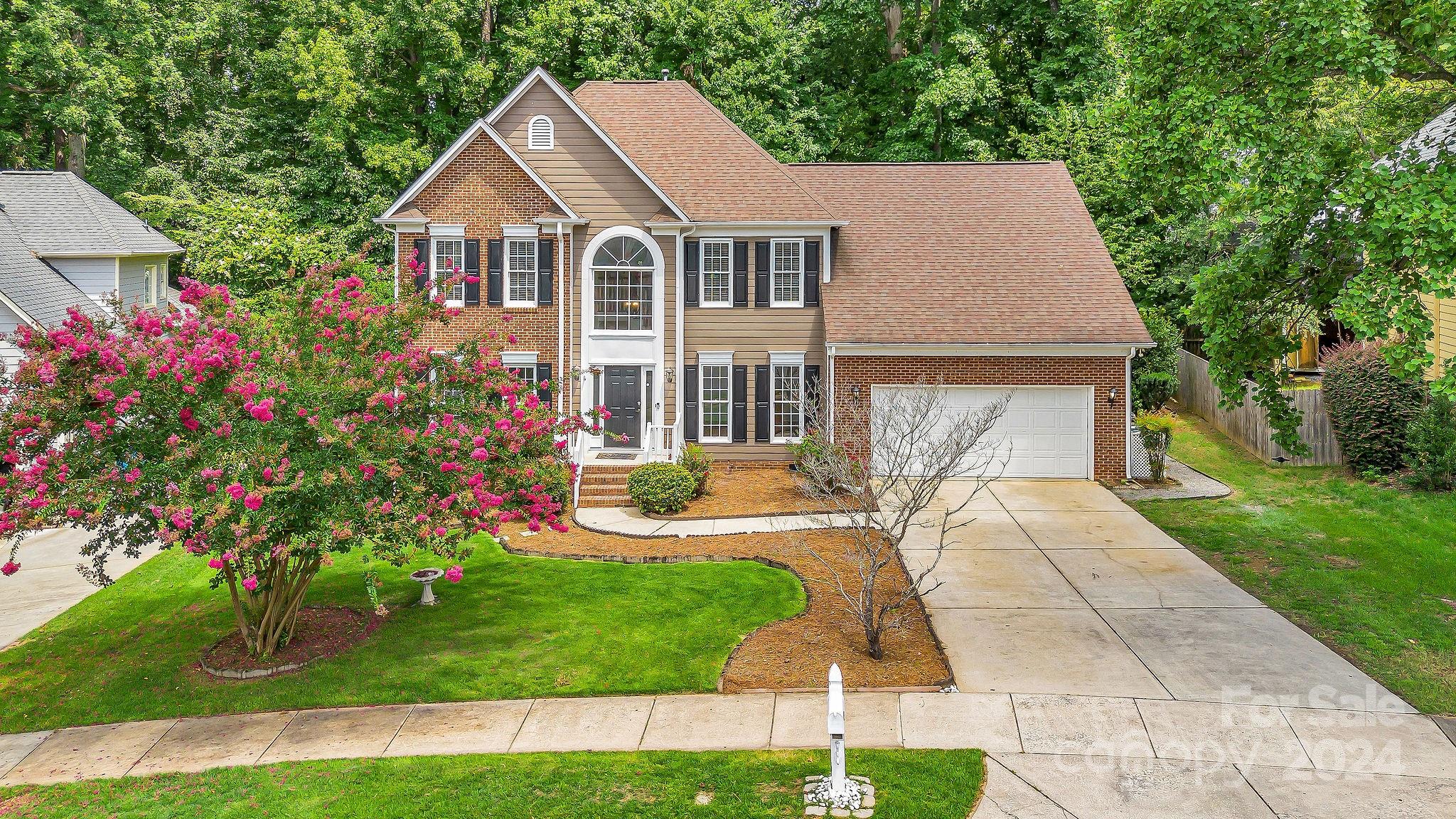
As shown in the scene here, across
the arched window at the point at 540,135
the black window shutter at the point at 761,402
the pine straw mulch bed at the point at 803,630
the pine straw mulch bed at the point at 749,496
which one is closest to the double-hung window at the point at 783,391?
the black window shutter at the point at 761,402

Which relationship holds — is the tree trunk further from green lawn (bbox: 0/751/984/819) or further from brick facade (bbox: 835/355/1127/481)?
brick facade (bbox: 835/355/1127/481)

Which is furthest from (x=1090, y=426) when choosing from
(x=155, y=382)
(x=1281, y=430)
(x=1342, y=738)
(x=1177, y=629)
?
(x=155, y=382)

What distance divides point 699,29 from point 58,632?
25.5 m

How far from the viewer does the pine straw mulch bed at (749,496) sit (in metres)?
20.2

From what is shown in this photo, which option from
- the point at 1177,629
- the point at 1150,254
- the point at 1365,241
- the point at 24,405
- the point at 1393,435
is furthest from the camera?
the point at 1150,254

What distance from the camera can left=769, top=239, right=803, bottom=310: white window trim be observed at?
24.4 m

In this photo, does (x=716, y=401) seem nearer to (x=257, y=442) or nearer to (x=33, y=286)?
(x=257, y=442)

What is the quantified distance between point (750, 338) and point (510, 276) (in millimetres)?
5748

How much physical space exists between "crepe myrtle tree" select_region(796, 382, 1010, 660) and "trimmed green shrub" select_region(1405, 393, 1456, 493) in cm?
778

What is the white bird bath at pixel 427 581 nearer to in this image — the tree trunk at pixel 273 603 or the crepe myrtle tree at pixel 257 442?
the tree trunk at pixel 273 603

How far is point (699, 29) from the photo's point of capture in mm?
33188

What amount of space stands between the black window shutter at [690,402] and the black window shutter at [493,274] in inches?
183

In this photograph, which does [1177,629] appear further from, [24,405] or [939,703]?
[24,405]

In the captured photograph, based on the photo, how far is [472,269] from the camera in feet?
78.2
